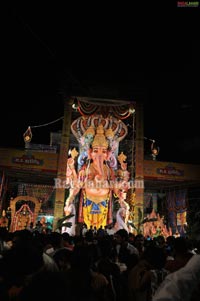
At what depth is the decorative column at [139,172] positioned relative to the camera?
48.9 ft

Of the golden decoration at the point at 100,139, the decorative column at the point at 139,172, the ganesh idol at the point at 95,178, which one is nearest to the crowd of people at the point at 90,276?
the decorative column at the point at 139,172

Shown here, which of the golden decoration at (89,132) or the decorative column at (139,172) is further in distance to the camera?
the golden decoration at (89,132)

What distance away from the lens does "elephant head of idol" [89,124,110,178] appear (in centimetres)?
1620

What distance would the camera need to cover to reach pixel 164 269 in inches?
111

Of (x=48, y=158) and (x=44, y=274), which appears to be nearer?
(x=44, y=274)

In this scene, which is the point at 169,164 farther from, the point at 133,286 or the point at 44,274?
the point at 44,274

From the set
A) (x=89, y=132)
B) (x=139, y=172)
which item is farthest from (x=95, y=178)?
(x=89, y=132)

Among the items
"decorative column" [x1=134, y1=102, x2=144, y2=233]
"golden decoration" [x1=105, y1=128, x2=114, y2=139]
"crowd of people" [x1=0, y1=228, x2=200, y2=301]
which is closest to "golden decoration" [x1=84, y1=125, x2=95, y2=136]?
"golden decoration" [x1=105, y1=128, x2=114, y2=139]

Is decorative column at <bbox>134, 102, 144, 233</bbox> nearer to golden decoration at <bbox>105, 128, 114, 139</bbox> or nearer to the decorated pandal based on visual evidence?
the decorated pandal

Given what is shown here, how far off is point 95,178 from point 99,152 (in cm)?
168

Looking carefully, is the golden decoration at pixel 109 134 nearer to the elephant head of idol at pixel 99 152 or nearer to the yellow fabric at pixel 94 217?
the elephant head of idol at pixel 99 152

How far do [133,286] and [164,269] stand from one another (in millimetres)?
382

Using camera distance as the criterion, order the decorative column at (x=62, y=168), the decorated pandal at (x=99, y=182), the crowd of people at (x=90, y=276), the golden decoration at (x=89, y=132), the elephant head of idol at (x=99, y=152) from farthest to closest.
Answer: the golden decoration at (x=89, y=132) → the elephant head of idol at (x=99, y=152) → the decorated pandal at (x=99, y=182) → the decorative column at (x=62, y=168) → the crowd of people at (x=90, y=276)

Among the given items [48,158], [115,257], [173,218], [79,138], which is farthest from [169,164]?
[115,257]
